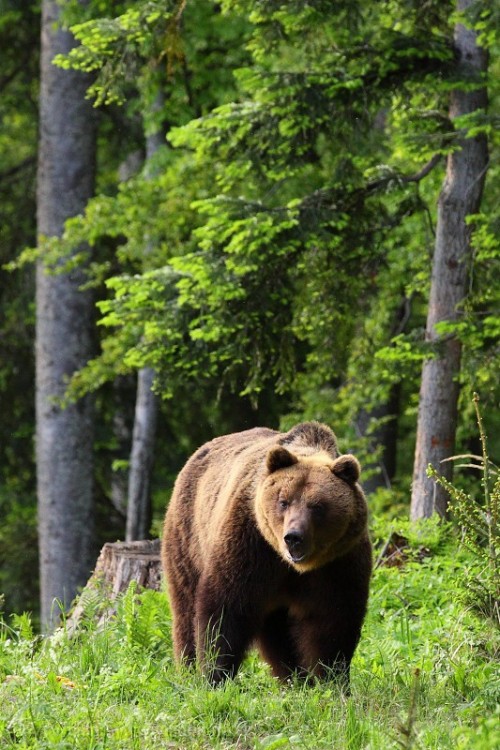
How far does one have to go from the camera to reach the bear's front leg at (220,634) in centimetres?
650

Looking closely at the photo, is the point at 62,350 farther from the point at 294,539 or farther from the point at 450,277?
the point at 294,539

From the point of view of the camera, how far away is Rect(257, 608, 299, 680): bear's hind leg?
7102 mm

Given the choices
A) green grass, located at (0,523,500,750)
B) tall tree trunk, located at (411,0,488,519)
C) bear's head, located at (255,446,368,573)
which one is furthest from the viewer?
tall tree trunk, located at (411,0,488,519)

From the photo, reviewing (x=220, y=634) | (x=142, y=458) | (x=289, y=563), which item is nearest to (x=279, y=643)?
(x=220, y=634)

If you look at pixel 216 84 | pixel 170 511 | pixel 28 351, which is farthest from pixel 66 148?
pixel 170 511

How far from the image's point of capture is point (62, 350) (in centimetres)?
1717

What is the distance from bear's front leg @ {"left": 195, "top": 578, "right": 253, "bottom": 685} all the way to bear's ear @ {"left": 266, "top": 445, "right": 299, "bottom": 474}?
2.31ft

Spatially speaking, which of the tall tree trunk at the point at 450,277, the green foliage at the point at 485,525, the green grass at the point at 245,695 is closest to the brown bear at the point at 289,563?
the green grass at the point at 245,695

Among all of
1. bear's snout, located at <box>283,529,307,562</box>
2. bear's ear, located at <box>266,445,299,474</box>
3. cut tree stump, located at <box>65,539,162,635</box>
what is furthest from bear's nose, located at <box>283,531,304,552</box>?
cut tree stump, located at <box>65,539,162,635</box>

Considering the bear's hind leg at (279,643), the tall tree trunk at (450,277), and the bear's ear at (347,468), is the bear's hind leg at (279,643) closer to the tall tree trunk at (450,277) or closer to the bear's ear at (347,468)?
the bear's ear at (347,468)

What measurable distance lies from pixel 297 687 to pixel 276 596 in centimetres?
50

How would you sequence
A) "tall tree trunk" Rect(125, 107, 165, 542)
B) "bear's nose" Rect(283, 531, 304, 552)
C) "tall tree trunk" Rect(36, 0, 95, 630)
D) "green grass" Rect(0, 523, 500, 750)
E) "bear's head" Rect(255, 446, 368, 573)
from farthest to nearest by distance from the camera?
"tall tree trunk" Rect(125, 107, 165, 542)
"tall tree trunk" Rect(36, 0, 95, 630)
"bear's head" Rect(255, 446, 368, 573)
"bear's nose" Rect(283, 531, 304, 552)
"green grass" Rect(0, 523, 500, 750)

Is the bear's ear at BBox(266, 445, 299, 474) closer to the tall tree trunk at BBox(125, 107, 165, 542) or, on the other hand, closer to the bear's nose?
the bear's nose

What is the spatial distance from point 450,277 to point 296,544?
18.3ft
